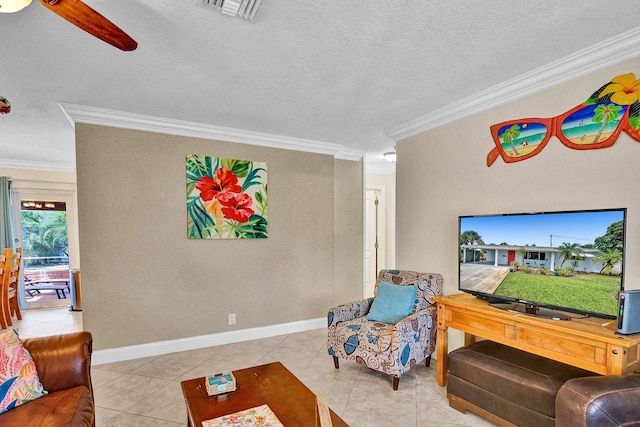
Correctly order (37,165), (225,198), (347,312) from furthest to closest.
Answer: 1. (37,165)
2. (225,198)
3. (347,312)

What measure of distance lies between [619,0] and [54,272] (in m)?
7.81

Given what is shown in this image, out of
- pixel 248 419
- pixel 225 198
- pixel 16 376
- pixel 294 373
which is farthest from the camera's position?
pixel 225 198

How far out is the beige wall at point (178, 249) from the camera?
315 cm

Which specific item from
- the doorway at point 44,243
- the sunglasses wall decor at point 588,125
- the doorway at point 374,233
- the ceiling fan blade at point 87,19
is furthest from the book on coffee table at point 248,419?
the doorway at point 44,243

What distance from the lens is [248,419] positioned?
1.51 meters

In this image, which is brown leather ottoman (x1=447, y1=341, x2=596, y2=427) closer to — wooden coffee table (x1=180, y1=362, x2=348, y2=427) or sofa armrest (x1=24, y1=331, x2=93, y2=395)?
wooden coffee table (x1=180, y1=362, x2=348, y2=427)

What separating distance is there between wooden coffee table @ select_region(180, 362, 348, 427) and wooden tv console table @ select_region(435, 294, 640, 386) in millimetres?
1296

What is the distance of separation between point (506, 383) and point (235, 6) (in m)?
2.62

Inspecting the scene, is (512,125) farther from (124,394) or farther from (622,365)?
(124,394)

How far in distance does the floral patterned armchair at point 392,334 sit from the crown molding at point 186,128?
6.52 feet

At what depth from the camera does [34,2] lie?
157 centimetres

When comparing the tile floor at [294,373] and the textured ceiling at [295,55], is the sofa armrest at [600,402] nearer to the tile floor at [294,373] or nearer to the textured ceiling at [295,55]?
the tile floor at [294,373]

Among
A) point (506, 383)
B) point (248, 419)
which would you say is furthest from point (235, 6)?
point (506, 383)

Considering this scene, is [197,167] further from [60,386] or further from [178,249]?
[60,386]
